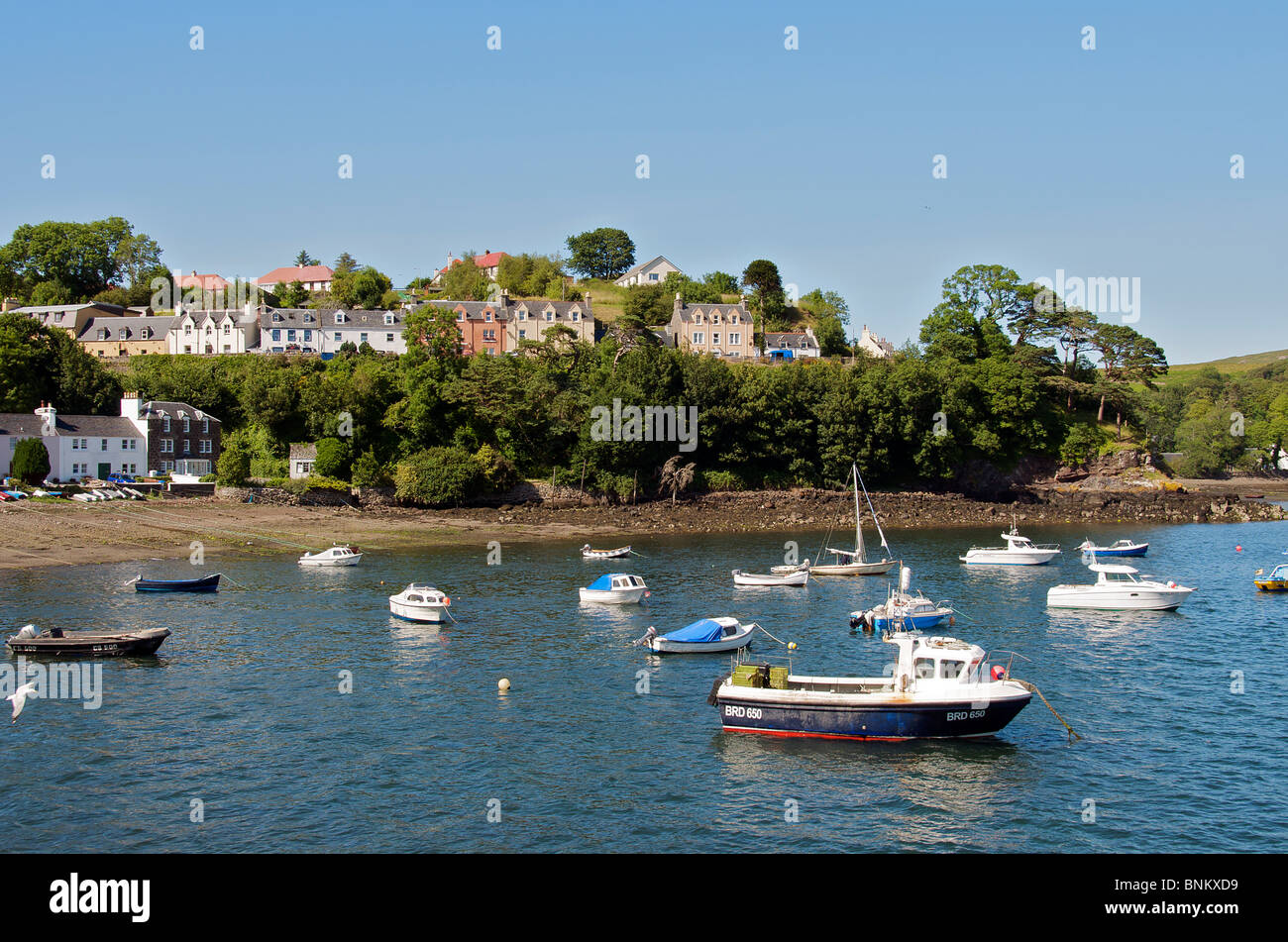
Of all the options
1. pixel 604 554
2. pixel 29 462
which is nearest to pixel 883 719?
pixel 604 554

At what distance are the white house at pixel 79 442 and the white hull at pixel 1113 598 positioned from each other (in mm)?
85891

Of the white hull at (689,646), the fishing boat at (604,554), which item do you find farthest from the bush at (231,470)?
the white hull at (689,646)

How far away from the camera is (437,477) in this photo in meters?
94.8

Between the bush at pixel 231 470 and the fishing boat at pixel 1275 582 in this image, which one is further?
the bush at pixel 231 470

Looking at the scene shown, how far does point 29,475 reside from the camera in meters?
84.5

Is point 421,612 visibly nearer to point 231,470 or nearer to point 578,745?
point 578,745

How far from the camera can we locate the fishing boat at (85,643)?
40.8 meters

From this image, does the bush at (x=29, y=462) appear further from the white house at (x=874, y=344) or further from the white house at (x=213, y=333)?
the white house at (x=874, y=344)

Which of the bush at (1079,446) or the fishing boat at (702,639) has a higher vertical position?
the bush at (1079,446)

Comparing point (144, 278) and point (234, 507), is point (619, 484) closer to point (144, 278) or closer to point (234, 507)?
point (234, 507)
